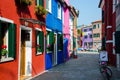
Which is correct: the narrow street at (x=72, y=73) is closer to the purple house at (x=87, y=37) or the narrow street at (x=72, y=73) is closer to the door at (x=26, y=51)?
the door at (x=26, y=51)

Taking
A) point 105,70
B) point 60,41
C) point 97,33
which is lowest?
point 105,70

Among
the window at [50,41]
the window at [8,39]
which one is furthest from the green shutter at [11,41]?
the window at [50,41]

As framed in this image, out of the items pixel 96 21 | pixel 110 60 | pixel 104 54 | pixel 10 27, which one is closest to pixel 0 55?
pixel 10 27

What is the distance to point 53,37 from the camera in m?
23.1

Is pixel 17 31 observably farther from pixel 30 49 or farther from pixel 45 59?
pixel 45 59

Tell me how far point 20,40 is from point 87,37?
285 ft

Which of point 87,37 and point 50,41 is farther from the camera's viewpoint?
point 87,37

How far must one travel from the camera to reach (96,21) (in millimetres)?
89125

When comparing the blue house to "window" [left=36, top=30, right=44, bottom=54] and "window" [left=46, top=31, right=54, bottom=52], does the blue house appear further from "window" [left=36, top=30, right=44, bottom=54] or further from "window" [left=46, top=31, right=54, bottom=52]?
"window" [left=36, top=30, right=44, bottom=54]

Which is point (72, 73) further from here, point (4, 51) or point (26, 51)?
point (4, 51)

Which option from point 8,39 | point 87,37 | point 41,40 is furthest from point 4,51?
point 87,37

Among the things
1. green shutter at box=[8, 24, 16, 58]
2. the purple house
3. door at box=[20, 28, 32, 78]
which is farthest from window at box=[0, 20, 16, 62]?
the purple house

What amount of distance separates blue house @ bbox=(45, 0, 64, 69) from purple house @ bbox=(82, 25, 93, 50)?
69133 millimetres

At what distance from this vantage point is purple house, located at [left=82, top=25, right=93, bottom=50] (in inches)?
3850
